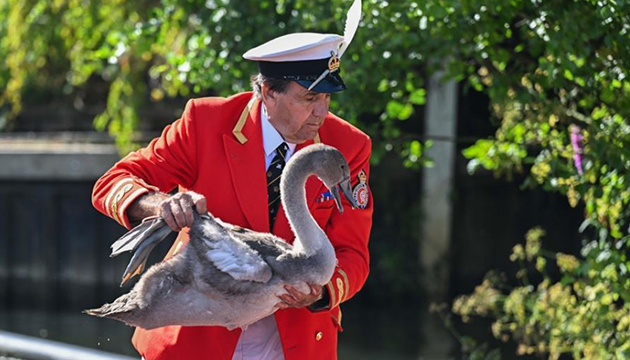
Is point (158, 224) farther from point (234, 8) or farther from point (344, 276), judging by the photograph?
point (234, 8)

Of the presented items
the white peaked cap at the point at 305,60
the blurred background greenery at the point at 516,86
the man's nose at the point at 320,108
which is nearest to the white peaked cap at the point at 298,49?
the white peaked cap at the point at 305,60

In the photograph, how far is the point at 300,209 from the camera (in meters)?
3.31

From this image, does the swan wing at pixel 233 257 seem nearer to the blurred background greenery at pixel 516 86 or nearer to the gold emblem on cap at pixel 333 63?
the gold emblem on cap at pixel 333 63

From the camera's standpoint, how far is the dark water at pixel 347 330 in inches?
416

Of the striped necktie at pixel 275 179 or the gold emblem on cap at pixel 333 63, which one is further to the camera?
the striped necktie at pixel 275 179

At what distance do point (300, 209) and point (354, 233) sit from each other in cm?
35

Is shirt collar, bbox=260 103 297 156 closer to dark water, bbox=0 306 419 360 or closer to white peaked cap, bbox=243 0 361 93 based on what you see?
white peaked cap, bbox=243 0 361 93

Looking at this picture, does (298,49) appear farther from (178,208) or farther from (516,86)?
(516,86)

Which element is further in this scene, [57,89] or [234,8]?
[57,89]

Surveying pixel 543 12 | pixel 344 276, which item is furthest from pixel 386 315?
pixel 344 276

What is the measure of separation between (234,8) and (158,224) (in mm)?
3313

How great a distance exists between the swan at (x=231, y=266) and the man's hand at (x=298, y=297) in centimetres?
2

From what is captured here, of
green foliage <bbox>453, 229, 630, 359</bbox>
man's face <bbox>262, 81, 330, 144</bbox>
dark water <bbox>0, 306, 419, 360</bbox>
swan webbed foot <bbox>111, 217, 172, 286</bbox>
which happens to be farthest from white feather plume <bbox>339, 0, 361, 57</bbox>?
dark water <bbox>0, 306, 419, 360</bbox>

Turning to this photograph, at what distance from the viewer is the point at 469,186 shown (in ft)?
39.5
